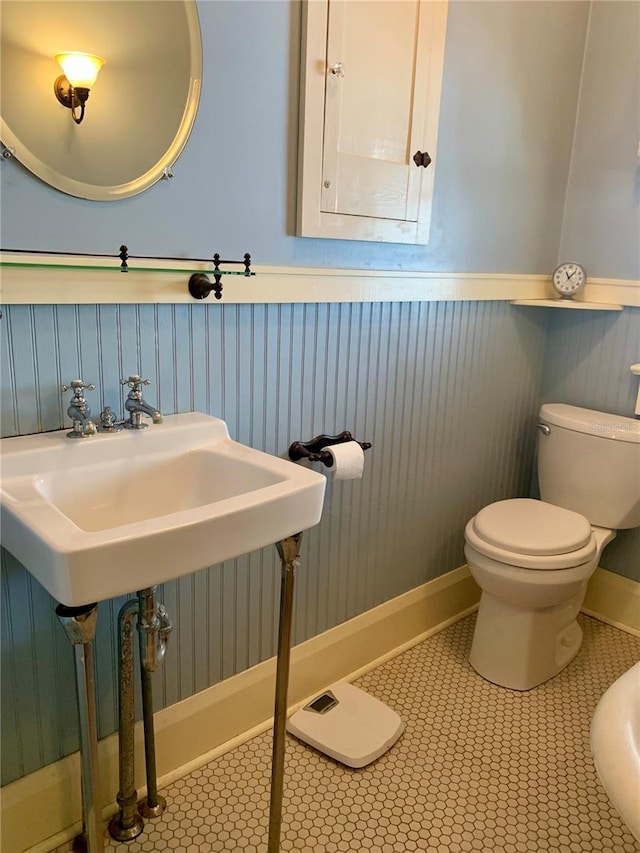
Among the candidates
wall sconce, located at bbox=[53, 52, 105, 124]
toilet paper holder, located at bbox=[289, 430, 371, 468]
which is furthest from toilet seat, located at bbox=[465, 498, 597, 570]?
wall sconce, located at bbox=[53, 52, 105, 124]

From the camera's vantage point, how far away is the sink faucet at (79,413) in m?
1.21

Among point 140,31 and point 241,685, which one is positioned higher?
point 140,31

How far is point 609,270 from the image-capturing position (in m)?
2.22

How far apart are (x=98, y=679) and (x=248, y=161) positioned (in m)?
1.18

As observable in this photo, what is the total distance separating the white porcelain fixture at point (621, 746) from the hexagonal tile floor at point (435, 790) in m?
0.71

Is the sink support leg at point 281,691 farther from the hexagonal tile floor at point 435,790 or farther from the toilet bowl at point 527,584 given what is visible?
the toilet bowl at point 527,584

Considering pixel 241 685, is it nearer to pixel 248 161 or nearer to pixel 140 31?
pixel 248 161

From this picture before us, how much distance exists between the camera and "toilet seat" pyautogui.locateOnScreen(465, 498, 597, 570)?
1837mm

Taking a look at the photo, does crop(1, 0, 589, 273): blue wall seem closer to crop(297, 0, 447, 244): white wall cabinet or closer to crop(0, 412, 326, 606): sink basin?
crop(297, 0, 447, 244): white wall cabinet

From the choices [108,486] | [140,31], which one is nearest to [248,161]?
[140,31]

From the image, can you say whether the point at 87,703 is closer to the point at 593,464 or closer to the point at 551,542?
the point at 551,542

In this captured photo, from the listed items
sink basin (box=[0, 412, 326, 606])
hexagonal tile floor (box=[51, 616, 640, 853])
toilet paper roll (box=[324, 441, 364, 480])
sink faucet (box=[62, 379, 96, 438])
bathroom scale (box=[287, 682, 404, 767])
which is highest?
sink faucet (box=[62, 379, 96, 438])

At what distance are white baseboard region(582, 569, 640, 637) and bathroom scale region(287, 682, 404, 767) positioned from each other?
99 cm

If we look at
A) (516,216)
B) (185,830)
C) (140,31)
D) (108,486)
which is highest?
(140,31)
